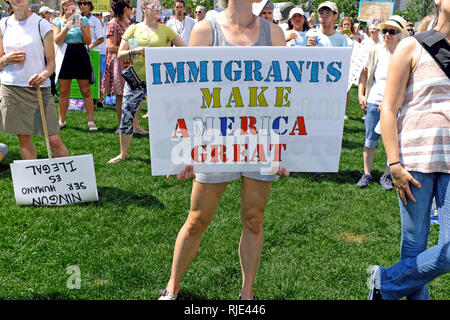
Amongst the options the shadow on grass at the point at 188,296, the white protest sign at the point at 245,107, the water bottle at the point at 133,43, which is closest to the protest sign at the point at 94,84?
the water bottle at the point at 133,43

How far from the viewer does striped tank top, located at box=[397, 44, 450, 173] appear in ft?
Answer: 8.18

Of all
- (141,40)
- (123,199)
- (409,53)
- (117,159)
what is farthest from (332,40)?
(409,53)

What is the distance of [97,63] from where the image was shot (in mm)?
10031

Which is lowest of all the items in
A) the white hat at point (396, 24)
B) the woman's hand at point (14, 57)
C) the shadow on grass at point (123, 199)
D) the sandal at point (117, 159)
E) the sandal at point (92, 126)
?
the sandal at point (92, 126)

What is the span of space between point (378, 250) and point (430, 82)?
2011 mm

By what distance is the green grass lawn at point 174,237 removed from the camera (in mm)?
3422

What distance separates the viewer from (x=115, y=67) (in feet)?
25.6

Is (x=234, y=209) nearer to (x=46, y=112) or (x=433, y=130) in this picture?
(x=46, y=112)

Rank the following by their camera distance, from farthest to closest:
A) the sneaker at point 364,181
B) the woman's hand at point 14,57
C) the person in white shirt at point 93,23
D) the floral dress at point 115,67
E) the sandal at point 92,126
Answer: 1. the person in white shirt at point 93,23
2. the sandal at point 92,126
3. the floral dress at point 115,67
4. the sneaker at point 364,181
5. the woman's hand at point 14,57

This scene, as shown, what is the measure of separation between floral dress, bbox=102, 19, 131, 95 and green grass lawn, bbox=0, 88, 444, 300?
2.01 meters

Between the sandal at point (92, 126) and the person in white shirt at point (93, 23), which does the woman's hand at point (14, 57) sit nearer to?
the sandal at point (92, 126)

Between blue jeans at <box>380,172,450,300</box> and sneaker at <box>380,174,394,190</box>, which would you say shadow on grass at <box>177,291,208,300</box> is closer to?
blue jeans at <box>380,172,450,300</box>

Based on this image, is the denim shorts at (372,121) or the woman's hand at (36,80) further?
the denim shorts at (372,121)

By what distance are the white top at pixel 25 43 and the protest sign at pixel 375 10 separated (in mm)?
12389
